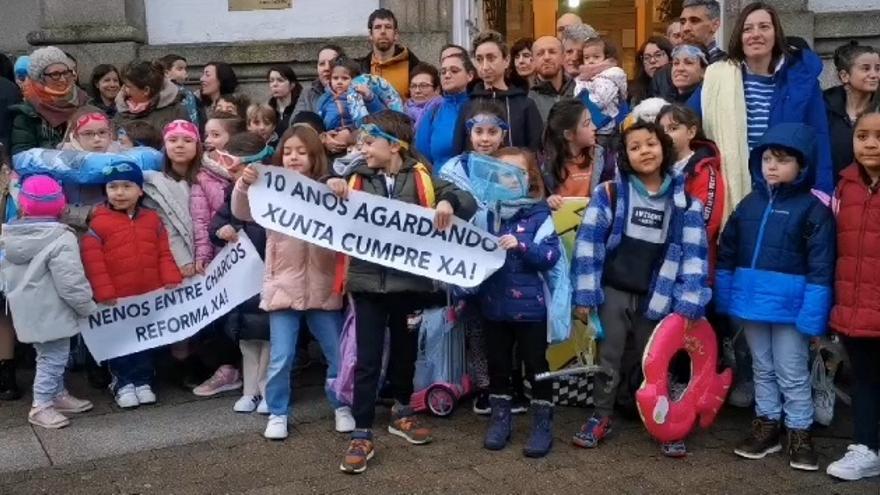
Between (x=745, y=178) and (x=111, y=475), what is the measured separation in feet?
11.8

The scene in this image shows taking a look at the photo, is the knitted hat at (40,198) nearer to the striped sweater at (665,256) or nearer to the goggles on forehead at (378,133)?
the goggles on forehead at (378,133)

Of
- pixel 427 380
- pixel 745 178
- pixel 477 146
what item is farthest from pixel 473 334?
pixel 745 178

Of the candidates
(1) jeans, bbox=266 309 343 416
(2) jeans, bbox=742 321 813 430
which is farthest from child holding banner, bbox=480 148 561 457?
(2) jeans, bbox=742 321 813 430

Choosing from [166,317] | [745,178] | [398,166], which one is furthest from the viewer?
[166,317]

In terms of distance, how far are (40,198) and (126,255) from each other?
551mm

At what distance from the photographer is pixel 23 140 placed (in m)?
6.55

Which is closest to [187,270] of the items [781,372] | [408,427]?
[408,427]

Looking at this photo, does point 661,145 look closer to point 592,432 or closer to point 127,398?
point 592,432

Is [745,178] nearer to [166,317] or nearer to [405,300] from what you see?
[405,300]

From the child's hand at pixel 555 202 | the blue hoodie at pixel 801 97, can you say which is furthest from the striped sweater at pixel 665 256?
the blue hoodie at pixel 801 97

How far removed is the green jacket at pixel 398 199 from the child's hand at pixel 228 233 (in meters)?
0.94

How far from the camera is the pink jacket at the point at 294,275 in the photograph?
5090 mm

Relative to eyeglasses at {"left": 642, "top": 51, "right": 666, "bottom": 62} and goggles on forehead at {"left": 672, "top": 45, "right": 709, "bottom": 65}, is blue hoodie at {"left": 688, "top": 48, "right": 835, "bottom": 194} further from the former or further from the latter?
eyeglasses at {"left": 642, "top": 51, "right": 666, "bottom": 62}

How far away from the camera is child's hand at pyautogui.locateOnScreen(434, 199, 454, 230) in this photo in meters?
4.73
